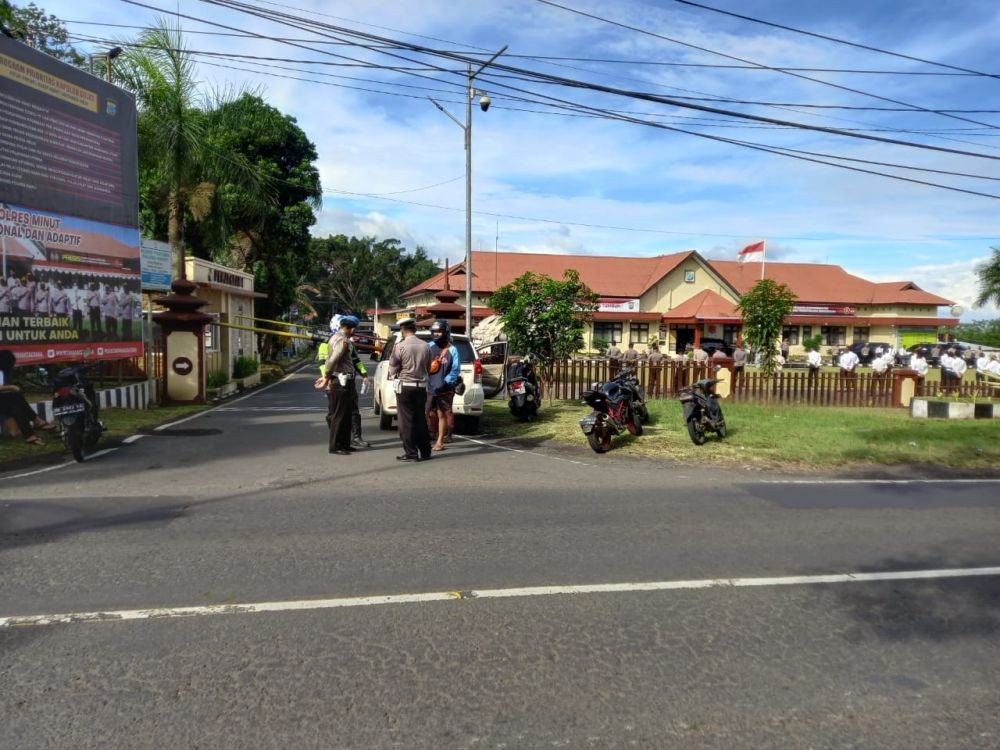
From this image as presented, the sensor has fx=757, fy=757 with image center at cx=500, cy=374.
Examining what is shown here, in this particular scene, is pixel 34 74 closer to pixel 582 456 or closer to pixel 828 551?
pixel 582 456

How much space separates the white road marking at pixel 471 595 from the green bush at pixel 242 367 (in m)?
21.8

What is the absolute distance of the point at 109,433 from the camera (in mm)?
12086

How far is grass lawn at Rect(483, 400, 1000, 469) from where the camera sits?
10.7m

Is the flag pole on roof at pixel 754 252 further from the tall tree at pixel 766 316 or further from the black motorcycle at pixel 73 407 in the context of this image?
the black motorcycle at pixel 73 407

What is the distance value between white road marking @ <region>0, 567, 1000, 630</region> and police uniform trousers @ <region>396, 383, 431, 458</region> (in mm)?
4934

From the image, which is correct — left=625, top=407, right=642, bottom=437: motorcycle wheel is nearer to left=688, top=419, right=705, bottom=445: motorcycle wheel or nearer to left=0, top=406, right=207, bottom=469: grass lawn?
left=688, top=419, right=705, bottom=445: motorcycle wheel

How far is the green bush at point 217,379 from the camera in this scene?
832 inches

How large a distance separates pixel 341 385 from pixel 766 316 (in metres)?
12.0

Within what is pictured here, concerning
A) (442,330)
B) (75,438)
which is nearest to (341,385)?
(442,330)

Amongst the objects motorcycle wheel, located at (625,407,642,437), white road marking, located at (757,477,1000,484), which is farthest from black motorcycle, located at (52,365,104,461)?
white road marking, located at (757,477,1000,484)

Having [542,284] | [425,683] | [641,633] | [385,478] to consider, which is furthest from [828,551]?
[542,284]

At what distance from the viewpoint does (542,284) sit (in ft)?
51.3

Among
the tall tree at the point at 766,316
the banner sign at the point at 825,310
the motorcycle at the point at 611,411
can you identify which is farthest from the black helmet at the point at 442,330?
the banner sign at the point at 825,310

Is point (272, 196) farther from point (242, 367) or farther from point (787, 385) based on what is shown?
point (787, 385)
